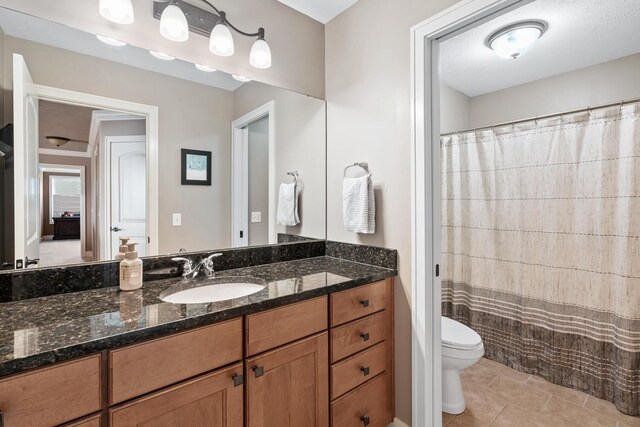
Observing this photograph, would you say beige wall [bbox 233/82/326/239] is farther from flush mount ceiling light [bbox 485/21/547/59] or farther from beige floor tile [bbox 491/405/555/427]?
beige floor tile [bbox 491/405/555/427]

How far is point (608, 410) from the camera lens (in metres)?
1.87

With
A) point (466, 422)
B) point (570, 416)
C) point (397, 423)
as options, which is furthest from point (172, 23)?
point (570, 416)

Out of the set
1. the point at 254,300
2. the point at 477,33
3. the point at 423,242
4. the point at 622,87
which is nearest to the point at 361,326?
the point at 423,242

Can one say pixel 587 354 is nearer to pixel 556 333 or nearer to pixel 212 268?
pixel 556 333

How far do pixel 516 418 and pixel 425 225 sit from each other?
1.33m

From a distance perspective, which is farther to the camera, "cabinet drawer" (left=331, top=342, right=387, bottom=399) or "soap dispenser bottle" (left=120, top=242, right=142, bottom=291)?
"cabinet drawer" (left=331, top=342, right=387, bottom=399)

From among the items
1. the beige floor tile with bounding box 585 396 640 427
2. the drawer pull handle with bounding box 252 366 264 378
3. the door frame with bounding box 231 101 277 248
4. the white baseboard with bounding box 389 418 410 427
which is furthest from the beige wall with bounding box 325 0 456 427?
the beige floor tile with bounding box 585 396 640 427

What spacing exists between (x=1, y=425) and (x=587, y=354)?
2.84 m

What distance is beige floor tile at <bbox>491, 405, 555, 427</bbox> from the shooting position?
5.74 ft

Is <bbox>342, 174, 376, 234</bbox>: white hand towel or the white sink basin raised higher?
<bbox>342, 174, 376, 234</bbox>: white hand towel

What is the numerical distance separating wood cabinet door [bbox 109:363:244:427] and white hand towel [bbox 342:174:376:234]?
925 mm

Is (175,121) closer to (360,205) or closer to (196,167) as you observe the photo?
(196,167)

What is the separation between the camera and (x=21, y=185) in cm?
114

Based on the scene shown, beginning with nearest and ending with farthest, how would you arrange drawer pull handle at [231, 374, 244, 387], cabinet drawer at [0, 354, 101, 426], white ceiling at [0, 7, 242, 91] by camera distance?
cabinet drawer at [0, 354, 101, 426]
drawer pull handle at [231, 374, 244, 387]
white ceiling at [0, 7, 242, 91]
